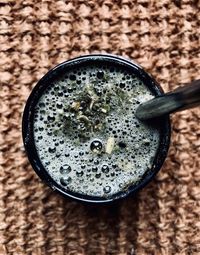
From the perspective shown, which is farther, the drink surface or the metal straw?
the drink surface

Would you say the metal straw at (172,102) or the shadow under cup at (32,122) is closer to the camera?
the metal straw at (172,102)

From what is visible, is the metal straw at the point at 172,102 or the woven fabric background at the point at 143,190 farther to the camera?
the woven fabric background at the point at 143,190

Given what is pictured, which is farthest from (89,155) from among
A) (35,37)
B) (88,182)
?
(35,37)

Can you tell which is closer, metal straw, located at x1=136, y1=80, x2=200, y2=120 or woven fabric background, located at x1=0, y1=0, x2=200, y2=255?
metal straw, located at x1=136, y1=80, x2=200, y2=120

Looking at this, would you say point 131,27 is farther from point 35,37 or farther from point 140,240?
point 140,240

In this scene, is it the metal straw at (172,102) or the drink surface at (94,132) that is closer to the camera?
the metal straw at (172,102)
